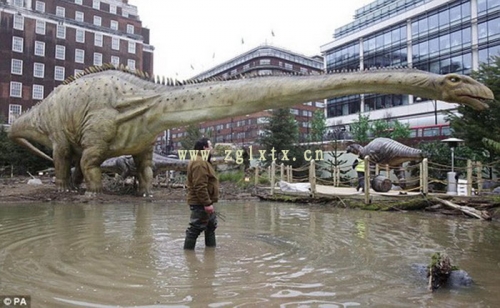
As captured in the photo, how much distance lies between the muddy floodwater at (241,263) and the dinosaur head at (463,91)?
4.75 feet

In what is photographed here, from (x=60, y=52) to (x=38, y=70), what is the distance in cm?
243

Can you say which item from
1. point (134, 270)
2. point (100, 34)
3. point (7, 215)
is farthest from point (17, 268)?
point (100, 34)

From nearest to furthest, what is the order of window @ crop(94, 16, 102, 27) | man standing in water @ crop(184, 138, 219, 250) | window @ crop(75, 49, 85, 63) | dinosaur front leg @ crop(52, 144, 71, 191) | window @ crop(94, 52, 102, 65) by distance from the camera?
1. man standing in water @ crop(184, 138, 219, 250)
2. dinosaur front leg @ crop(52, 144, 71, 191)
3. window @ crop(75, 49, 85, 63)
4. window @ crop(94, 52, 102, 65)
5. window @ crop(94, 16, 102, 27)

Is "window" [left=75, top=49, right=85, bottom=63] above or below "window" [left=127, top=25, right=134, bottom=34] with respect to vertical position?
below

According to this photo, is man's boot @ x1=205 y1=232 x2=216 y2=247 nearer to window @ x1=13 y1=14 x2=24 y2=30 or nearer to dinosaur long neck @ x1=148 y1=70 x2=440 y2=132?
dinosaur long neck @ x1=148 y1=70 x2=440 y2=132

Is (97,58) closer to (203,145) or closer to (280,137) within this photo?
(280,137)

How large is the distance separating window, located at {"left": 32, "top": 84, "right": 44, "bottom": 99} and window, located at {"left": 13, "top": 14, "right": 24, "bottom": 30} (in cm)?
453

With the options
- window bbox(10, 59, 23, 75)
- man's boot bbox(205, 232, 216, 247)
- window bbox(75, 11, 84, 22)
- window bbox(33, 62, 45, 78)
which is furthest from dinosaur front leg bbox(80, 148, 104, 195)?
window bbox(75, 11, 84, 22)

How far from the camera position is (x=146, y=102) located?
24.6 ft

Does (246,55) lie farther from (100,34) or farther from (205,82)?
(205,82)

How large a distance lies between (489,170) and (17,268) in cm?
1443

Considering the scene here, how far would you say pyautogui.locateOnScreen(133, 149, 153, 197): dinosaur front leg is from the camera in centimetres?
923

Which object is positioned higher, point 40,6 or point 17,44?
point 40,6

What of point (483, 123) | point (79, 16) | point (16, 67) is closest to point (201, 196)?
point (483, 123)
